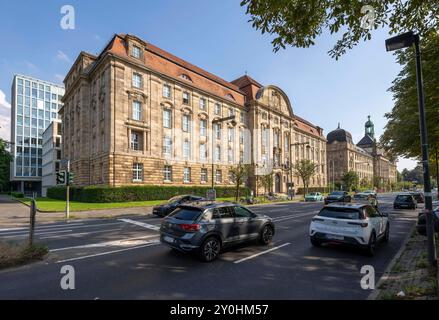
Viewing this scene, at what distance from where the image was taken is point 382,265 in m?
6.95

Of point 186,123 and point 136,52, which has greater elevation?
point 136,52

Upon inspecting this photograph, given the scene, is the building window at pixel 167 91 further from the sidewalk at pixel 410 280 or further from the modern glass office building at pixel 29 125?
the modern glass office building at pixel 29 125

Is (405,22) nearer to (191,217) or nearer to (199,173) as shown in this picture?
(191,217)

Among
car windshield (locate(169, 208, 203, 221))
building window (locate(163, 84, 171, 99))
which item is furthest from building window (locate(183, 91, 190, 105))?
car windshield (locate(169, 208, 203, 221))

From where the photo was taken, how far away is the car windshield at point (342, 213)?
8.00 meters

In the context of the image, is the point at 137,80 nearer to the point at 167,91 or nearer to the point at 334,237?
the point at 167,91

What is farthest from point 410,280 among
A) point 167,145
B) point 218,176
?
point 218,176

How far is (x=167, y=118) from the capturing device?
36.0 m

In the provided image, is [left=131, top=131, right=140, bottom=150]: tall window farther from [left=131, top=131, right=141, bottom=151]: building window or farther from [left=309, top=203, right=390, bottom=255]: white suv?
[left=309, top=203, right=390, bottom=255]: white suv

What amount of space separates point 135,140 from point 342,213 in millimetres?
28774

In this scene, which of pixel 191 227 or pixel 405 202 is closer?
pixel 191 227

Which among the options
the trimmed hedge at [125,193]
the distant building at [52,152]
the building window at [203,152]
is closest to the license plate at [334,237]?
the trimmed hedge at [125,193]

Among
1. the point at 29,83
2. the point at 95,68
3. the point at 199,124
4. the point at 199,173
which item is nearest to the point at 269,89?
the point at 199,124

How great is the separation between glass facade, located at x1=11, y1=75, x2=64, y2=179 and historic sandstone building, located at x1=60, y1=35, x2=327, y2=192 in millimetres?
40031
